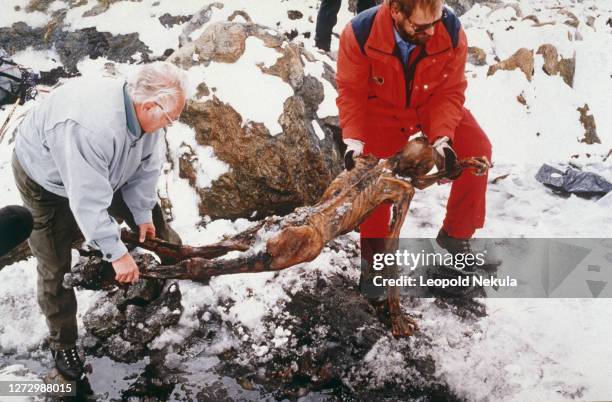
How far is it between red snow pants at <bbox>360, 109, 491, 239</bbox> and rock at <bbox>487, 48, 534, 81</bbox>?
3094mm

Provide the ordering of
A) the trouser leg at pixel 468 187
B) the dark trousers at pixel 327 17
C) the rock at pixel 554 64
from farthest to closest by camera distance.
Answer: the rock at pixel 554 64, the dark trousers at pixel 327 17, the trouser leg at pixel 468 187

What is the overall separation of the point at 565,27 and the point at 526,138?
230cm

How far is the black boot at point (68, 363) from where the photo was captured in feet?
8.17

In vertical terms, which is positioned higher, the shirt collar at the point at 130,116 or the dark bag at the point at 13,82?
the shirt collar at the point at 130,116

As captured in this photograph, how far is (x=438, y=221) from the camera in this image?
3.81 meters

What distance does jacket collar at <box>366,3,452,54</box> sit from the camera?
2.42m

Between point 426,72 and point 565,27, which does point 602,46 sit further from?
point 426,72

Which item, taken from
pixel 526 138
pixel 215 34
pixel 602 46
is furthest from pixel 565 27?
pixel 215 34

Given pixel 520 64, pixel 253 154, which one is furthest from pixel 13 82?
pixel 520 64

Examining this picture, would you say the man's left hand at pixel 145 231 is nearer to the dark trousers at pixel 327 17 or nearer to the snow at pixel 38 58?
the dark trousers at pixel 327 17

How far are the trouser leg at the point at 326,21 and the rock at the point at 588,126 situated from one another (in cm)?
316

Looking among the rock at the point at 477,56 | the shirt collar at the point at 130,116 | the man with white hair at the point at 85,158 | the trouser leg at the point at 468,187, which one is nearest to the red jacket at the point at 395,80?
the trouser leg at the point at 468,187

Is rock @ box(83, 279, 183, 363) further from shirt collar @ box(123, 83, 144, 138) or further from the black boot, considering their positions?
shirt collar @ box(123, 83, 144, 138)

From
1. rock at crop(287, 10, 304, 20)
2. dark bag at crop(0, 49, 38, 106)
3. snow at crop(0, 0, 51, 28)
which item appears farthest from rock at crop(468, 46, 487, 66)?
snow at crop(0, 0, 51, 28)
